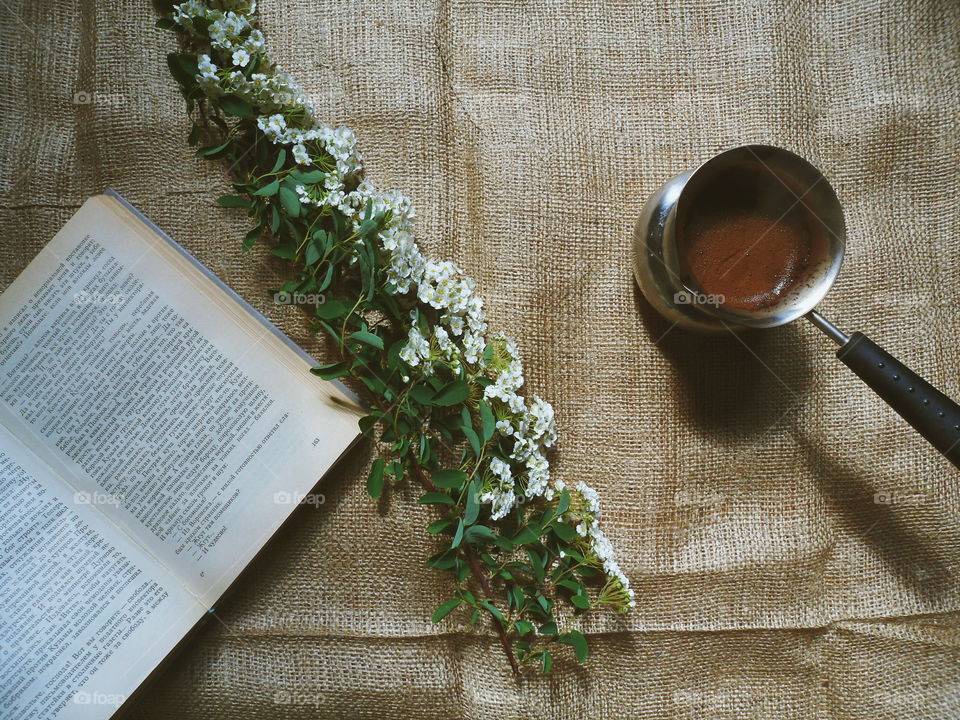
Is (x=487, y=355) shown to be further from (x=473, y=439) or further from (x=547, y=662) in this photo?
(x=547, y=662)

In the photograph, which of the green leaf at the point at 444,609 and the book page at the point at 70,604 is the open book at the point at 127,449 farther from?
the green leaf at the point at 444,609

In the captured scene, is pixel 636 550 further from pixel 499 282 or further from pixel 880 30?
pixel 880 30

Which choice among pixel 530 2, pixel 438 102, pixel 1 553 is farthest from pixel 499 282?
pixel 1 553

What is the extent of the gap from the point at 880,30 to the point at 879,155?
156 millimetres

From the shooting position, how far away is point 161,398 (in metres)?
0.78

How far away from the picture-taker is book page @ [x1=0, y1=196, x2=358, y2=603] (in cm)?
77

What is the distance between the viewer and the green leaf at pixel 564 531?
0.76m

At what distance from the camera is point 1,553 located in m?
0.77

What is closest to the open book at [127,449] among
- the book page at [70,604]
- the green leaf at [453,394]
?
the book page at [70,604]

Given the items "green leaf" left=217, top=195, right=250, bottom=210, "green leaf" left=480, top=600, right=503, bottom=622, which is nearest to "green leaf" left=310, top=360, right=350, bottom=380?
"green leaf" left=217, top=195, right=250, bottom=210

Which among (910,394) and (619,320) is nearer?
(910,394)

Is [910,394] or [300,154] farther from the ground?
[300,154]

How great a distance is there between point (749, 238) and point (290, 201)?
50 centimetres

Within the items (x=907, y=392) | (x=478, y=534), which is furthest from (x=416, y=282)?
(x=907, y=392)
